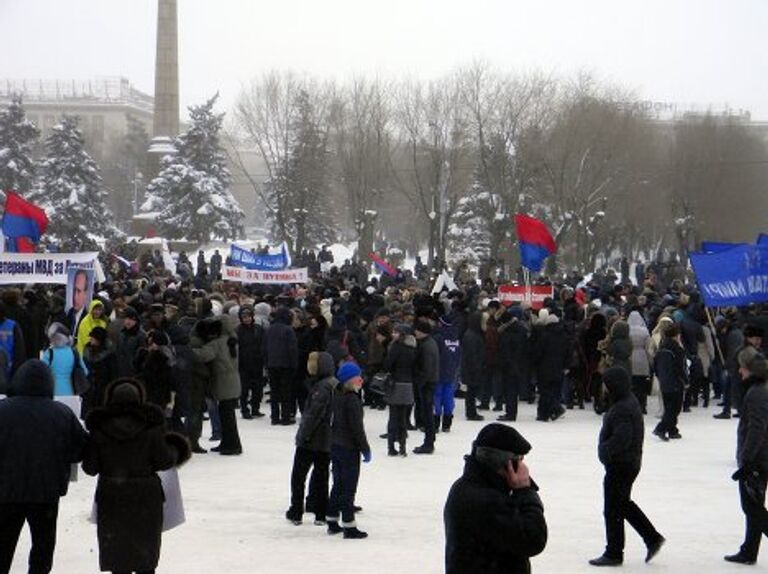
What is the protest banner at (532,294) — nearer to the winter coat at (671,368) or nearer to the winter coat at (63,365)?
the winter coat at (671,368)

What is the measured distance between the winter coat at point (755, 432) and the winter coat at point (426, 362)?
239 inches

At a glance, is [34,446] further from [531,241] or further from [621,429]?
[531,241]

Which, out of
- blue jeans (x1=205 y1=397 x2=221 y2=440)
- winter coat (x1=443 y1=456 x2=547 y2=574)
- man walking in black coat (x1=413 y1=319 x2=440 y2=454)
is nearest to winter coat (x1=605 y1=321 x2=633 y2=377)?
man walking in black coat (x1=413 y1=319 x2=440 y2=454)

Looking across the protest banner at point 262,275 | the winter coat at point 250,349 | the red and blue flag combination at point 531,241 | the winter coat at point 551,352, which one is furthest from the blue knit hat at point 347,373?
the protest banner at point 262,275

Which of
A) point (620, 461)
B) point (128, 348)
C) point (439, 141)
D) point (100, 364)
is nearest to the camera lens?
point (620, 461)

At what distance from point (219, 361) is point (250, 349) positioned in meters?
3.10

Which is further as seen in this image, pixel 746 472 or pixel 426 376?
pixel 426 376

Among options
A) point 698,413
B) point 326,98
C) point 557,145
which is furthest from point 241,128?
point 698,413

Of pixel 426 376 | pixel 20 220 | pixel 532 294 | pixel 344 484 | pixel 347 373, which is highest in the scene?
pixel 20 220

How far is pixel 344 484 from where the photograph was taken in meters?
10.8

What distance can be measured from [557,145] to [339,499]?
46425 mm

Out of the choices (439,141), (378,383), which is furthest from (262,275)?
(439,141)

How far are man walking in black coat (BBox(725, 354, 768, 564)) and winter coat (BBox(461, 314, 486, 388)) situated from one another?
8832 mm

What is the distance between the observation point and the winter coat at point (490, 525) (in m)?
5.55
